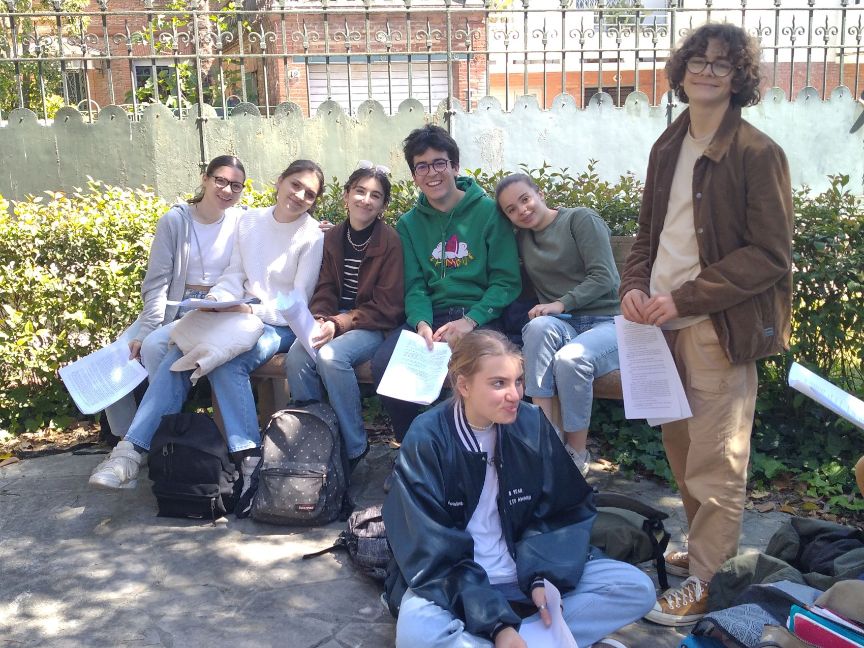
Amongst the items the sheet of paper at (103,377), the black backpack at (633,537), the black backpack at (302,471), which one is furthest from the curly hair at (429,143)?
the black backpack at (633,537)

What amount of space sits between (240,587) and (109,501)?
1299 mm

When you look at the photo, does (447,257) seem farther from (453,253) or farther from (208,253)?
(208,253)

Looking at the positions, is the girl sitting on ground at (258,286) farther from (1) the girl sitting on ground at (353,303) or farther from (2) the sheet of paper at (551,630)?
(2) the sheet of paper at (551,630)

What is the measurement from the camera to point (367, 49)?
937 cm

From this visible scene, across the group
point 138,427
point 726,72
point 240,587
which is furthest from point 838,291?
point 138,427

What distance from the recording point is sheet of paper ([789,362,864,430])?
8.11 feet

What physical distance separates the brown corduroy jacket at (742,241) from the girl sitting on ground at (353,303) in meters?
1.98

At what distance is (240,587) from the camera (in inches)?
148

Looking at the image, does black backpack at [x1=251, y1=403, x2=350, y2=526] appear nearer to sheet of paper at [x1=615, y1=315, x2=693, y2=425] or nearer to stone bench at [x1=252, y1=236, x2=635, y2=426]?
stone bench at [x1=252, y1=236, x2=635, y2=426]

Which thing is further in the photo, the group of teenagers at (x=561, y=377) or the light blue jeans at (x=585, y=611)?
the group of teenagers at (x=561, y=377)

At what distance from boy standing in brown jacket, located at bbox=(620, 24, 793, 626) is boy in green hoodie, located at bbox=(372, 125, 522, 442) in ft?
4.15

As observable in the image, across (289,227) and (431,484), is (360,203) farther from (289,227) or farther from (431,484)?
(431,484)

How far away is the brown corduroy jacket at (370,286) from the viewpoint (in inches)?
191

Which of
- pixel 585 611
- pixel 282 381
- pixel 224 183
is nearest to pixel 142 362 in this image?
pixel 282 381
